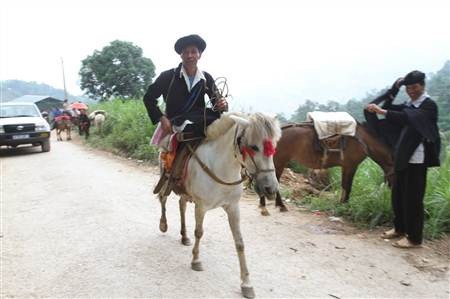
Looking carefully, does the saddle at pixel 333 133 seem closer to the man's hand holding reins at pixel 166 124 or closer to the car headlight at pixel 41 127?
the man's hand holding reins at pixel 166 124

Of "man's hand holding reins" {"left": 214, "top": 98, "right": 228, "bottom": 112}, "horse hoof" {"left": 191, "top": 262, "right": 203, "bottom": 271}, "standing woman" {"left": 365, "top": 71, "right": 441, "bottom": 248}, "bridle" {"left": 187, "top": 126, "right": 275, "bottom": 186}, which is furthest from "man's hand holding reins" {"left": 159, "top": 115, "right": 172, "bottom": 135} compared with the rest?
"standing woman" {"left": 365, "top": 71, "right": 441, "bottom": 248}

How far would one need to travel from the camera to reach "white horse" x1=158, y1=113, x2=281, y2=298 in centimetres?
301

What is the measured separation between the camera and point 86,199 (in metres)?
6.71

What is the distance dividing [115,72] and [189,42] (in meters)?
27.1

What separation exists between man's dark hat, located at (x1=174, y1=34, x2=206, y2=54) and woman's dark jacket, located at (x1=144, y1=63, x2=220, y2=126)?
0.69 ft

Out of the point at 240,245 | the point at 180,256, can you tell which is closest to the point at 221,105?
the point at 240,245

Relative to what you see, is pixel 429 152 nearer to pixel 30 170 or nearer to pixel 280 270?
pixel 280 270

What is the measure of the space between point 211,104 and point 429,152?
252 cm

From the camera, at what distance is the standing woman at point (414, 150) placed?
412 centimetres

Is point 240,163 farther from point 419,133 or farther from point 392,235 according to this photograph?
point 392,235

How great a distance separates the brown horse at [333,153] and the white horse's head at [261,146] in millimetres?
2945

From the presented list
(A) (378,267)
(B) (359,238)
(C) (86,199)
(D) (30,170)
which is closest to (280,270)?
(A) (378,267)

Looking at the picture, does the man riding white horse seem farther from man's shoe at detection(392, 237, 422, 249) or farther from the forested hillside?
the forested hillside

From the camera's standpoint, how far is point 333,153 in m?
6.15
